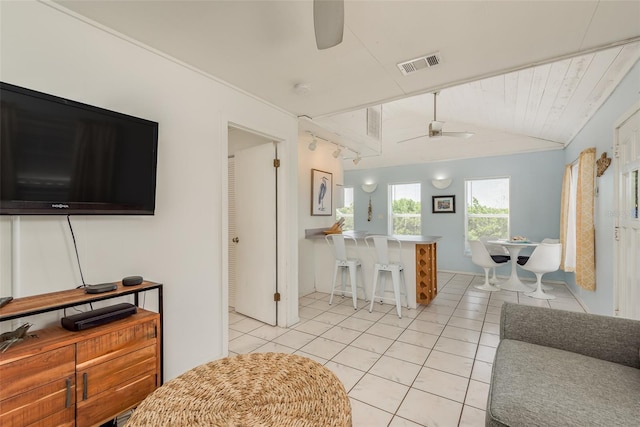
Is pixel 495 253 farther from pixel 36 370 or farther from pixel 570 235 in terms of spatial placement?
pixel 36 370

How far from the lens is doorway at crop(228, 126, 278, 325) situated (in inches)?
130

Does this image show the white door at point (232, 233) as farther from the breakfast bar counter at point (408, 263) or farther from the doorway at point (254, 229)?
the breakfast bar counter at point (408, 263)

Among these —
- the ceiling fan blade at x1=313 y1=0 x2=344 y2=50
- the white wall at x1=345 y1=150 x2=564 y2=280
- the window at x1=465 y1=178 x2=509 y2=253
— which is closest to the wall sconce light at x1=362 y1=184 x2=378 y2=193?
the white wall at x1=345 y1=150 x2=564 y2=280

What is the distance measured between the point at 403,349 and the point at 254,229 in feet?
6.85

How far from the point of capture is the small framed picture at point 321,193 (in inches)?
188

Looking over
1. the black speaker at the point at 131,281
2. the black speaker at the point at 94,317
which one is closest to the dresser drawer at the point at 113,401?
the black speaker at the point at 94,317

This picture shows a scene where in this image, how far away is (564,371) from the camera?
1.38 m

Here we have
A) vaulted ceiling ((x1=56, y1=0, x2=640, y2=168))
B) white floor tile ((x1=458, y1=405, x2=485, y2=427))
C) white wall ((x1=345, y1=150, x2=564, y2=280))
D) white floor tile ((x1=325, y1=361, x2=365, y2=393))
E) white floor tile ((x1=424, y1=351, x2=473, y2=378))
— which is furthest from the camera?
white wall ((x1=345, y1=150, x2=564, y2=280))

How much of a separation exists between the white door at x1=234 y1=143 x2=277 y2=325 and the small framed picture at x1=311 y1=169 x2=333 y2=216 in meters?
1.42

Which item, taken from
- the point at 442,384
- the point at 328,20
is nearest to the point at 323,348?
the point at 442,384

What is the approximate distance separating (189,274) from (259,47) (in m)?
1.76

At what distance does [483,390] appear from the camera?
2059 millimetres

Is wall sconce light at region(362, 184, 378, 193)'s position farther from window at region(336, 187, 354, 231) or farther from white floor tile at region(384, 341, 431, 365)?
white floor tile at region(384, 341, 431, 365)

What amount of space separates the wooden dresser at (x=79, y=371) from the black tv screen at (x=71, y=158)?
0.49 metres
